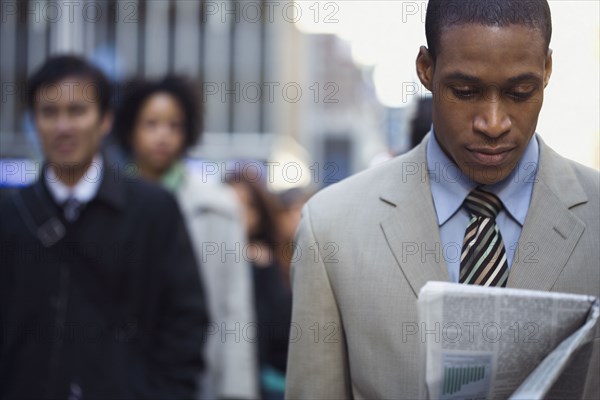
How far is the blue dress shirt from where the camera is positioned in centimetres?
255

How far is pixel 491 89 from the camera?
7.72 feet

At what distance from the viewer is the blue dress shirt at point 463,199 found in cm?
255

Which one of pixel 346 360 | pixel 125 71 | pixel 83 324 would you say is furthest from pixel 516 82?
pixel 125 71

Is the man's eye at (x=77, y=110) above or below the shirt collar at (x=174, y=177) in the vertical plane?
Answer: above


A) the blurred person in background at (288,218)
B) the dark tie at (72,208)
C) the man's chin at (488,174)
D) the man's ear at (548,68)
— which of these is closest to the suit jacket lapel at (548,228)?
the man's chin at (488,174)

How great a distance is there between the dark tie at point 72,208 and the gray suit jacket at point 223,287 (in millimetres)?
1251

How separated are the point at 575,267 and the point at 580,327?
340mm

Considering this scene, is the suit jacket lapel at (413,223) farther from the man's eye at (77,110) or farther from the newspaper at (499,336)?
the man's eye at (77,110)

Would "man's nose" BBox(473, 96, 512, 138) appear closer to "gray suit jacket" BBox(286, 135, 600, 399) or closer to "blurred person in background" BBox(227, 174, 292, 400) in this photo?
"gray suit jacket" BBox(286, 135, 600, 399)

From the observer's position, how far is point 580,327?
218 centimetres

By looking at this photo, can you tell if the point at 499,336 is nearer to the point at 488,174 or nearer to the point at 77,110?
the point at 488,174

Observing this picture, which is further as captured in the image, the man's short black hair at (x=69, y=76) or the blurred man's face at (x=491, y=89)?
the man's short black hair at (x=69, y=76)

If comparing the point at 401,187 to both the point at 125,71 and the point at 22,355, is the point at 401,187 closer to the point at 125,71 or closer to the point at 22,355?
the point at 22,355

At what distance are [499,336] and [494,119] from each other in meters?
0.49
